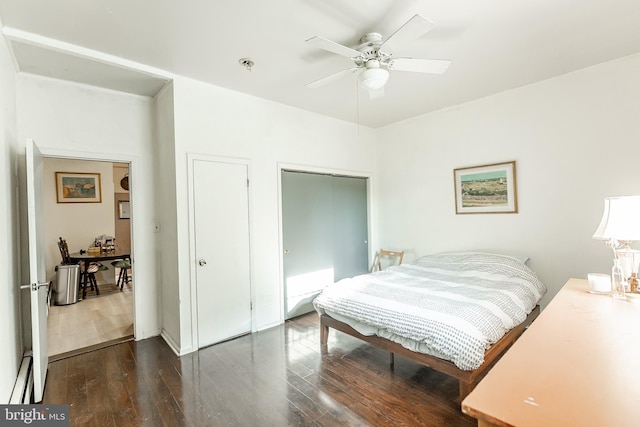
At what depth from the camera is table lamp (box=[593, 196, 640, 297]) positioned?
6.16 feet

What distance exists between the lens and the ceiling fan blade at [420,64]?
6.99 feet

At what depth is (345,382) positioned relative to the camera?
2.35 meters

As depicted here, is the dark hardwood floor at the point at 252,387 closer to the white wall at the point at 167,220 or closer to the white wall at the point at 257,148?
the white wall at the point at 167,220

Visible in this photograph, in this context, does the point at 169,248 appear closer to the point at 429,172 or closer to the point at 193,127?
the point at 193,127

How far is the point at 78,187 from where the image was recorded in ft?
18.5

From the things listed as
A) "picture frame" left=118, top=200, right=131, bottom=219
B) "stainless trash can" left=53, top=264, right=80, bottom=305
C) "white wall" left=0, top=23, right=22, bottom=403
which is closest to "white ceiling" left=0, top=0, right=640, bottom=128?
"white wall" left=0, top=23, right=22, bottom=403

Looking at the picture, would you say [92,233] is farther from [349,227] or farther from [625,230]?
[625,230]

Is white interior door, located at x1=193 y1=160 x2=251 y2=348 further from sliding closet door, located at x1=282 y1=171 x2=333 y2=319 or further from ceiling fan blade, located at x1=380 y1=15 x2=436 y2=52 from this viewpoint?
ceiling fan blade, located at x1=380 y1=15 x2=436 y2=52

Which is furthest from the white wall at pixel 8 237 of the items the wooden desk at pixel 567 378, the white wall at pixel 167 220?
the wooden desk at pixel 567 378

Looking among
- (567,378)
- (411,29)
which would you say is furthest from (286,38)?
(567,378)

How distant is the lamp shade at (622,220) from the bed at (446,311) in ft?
2.77

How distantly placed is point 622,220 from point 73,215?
7603 millimetres

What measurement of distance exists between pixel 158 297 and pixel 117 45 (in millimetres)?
2487

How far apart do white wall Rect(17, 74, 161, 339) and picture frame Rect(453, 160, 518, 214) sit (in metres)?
3.79
